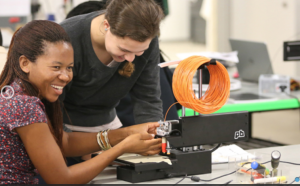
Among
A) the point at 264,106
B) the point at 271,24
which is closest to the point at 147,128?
the point at 264,106

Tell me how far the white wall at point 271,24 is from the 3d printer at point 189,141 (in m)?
3.99

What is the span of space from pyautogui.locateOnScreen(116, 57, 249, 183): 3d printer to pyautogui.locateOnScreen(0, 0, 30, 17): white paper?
3.32 metres

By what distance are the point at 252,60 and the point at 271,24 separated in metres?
2.35

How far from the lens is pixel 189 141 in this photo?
1.38m

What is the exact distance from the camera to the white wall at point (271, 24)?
5055 mm

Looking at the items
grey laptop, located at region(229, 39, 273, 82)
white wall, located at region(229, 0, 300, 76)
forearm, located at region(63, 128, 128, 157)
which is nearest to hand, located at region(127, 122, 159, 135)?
forearm, located at region(63, 128, 128, 157)

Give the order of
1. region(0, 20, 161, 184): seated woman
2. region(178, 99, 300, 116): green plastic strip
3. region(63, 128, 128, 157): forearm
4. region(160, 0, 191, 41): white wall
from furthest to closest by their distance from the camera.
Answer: region(160, 0, 191, 41): white wall < region(178, 99, 300, 116): green plastic strip < region(63, 128, 128, 157): forearm < region(0, 20, 161, 184): seated woman

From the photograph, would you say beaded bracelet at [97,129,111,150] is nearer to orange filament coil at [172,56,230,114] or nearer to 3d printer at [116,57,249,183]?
3d printer at [116,57,249,183]

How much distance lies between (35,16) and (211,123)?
140 inches

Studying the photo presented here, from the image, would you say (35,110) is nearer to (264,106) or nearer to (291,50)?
(264,106)

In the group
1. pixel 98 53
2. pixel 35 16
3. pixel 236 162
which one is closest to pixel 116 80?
pixel 98 53

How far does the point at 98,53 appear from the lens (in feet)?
5.17

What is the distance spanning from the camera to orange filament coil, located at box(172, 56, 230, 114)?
4.46ft

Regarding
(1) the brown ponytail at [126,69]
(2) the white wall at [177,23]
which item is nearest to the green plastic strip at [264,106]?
(1) the brown ponytail at [126,69]
